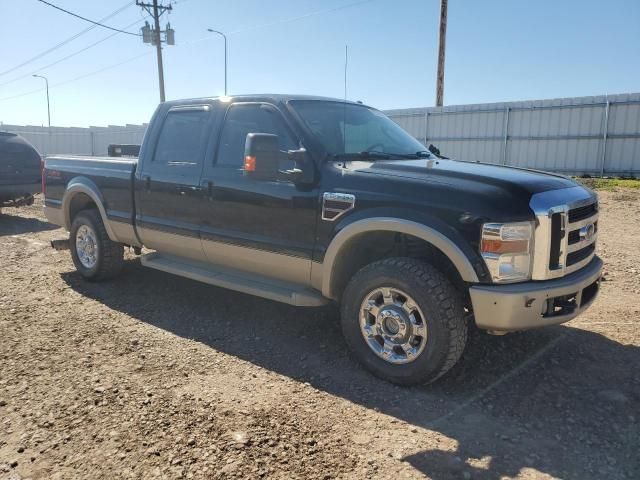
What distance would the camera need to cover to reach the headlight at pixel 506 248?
314 cm

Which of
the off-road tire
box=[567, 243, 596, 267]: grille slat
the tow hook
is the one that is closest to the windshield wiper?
box=[567, 243, 596, 267]: grille slat

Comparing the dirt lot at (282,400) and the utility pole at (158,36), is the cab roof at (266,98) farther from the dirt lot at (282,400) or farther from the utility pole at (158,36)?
the utility pole at (158,36)

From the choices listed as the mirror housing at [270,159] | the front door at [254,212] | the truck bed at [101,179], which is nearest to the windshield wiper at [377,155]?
the mirror housing at [270,159]

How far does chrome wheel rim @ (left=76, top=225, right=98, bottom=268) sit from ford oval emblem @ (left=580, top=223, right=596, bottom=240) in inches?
190

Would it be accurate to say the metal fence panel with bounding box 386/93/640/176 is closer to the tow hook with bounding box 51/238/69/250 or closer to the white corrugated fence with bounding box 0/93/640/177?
the white corrugated fence with bounding box 0/93/640/177

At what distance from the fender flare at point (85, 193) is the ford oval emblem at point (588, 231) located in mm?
4521

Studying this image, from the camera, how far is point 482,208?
3.19m

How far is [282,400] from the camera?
337cm

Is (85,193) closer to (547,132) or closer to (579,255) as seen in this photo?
(579,255)

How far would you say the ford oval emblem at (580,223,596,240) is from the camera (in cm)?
357

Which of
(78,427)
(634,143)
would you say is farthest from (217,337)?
(634,143)

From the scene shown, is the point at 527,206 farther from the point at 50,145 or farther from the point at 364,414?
the point at 50,145

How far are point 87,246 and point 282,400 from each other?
149 inches

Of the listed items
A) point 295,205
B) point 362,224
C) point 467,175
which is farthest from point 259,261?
point 467,175
